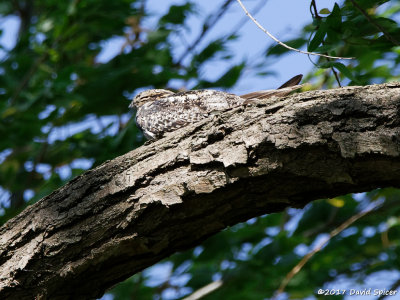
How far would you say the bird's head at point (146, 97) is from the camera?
16.6 ft

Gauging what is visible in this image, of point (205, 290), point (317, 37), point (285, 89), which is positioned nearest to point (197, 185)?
point (317, 37)

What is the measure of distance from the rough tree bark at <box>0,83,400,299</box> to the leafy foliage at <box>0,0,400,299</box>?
5.40ft

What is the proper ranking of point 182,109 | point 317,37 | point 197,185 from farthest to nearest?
point 182,109 → point 317,37 → point 197,185

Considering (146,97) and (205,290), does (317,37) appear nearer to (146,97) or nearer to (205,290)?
(146,97)

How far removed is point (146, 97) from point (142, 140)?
1.63ft

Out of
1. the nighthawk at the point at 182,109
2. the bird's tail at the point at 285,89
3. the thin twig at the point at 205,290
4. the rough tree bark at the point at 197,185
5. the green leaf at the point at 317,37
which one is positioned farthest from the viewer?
the thin twig at the point at 205,290

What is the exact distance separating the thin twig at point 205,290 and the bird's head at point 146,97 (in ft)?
6.10

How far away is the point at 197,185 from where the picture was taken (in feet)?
8.16

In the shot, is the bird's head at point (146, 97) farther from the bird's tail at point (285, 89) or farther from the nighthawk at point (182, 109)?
the bird's tail at point (285, 89)

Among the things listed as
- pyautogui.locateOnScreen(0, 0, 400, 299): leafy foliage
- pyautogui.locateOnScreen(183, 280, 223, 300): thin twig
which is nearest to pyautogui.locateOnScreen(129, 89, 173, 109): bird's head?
pyautogui.locateOnScreen(0, 0, 400, 299): leafy foliage

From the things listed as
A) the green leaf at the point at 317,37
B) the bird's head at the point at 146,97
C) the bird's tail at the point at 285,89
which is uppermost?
the green leaf at the point at 317,37

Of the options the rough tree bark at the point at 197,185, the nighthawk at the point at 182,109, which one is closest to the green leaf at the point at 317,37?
the rough tree bark at the point at 197,185

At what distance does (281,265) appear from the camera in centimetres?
482

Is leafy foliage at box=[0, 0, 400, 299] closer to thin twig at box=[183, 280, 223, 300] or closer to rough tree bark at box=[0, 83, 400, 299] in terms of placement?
thin twig at box=[183, 280, 223, 300]
